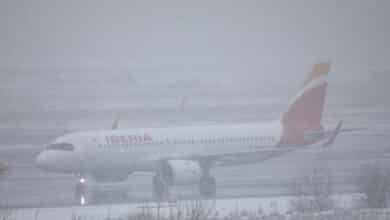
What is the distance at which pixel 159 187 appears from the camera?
27875 millimetres

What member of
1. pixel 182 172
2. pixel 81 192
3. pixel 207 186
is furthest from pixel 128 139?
pixel 207 186

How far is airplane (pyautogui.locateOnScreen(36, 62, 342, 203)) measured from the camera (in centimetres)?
2811

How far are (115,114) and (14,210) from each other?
124 feet

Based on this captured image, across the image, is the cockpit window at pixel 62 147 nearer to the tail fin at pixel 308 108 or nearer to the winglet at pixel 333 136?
the tail fin at pixel 308 108

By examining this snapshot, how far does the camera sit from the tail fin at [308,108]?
3146cm

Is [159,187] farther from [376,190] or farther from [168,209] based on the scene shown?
[376,190]

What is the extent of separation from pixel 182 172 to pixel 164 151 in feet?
4.89

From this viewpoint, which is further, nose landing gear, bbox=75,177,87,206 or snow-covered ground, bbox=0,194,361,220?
nose landing gear, bbox=75,177,87,206

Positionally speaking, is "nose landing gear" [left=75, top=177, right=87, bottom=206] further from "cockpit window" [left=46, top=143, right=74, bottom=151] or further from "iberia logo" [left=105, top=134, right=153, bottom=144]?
"iberia logo" [left=105, top=134, right=153, bottom=144]

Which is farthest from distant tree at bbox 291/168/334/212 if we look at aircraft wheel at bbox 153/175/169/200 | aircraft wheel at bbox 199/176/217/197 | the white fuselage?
the white fuselage

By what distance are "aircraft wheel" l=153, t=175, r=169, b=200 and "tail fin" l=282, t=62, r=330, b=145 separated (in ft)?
17.1

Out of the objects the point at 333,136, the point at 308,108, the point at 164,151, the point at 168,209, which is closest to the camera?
the point at 168,209

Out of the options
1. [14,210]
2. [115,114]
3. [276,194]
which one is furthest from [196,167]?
[115,114]

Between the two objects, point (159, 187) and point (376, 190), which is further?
point (159, 187)
